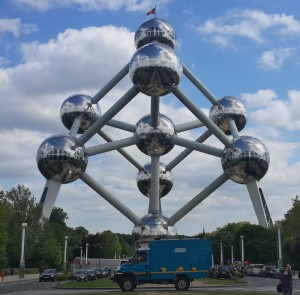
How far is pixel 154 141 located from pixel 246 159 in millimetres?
3948

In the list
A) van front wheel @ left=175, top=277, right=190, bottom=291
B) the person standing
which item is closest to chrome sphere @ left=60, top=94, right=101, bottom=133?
van front wheel @ left=175, top=277, right=190, bottom=291

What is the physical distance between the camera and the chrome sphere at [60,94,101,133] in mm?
23953

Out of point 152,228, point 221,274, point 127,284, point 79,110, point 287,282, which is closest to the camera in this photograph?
point 287,282

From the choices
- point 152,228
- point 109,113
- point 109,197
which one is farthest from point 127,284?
point 109,113

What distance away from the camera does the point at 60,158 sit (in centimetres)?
2061

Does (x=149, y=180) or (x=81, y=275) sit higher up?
(x=149, y=180)

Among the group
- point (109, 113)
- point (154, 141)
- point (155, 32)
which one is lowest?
point (154, 141)

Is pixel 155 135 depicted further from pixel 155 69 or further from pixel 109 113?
pixel 155 69

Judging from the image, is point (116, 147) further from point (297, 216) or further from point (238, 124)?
point (297, 216)

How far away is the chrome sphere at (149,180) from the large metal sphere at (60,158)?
448cm

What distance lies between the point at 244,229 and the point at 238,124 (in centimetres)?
7326

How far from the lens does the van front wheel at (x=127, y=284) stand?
65.6ft

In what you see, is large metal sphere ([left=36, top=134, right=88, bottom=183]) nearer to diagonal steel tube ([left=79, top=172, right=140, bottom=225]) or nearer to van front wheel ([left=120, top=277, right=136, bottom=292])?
diagonal steel tube ([left=79, top=172, right=140, bottom=225])

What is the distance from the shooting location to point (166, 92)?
19328 mm
